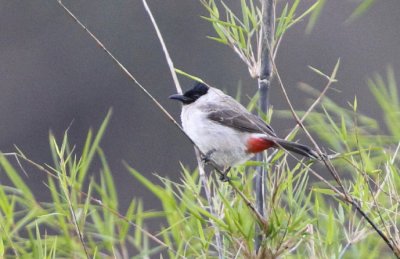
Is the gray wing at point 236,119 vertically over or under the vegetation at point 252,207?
under

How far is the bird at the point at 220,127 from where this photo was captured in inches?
118

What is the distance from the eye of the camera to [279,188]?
7.14 ft

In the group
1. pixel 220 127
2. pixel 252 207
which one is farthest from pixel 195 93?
pixel 252 207

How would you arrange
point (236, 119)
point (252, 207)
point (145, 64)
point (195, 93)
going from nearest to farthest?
point (252, 207) < point (236, 119) < point (195, 93) < point (145, 64)

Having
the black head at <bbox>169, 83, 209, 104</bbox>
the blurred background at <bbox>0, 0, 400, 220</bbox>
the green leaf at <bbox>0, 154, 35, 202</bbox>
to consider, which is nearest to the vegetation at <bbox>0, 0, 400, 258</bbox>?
the green leaf at <bbox>0, 154, 35, 202</bbox>

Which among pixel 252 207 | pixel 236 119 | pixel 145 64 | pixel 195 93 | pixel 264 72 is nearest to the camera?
pixel 252 207

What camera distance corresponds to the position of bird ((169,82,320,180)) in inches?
118

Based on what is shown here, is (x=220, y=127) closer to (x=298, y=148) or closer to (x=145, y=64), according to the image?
(x=298, y=148)

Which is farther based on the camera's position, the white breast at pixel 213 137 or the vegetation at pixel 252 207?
the white breast at pixel 213 137

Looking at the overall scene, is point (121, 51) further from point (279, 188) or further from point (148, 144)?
point (279, 188)

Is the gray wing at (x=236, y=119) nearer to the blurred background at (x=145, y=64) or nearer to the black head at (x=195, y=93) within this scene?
the black head at (x=195, y=93)

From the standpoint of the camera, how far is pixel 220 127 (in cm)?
337

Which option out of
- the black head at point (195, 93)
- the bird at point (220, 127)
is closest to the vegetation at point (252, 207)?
the bird at point (220, 127)

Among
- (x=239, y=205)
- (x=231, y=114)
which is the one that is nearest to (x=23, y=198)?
(x=239, y=205)
